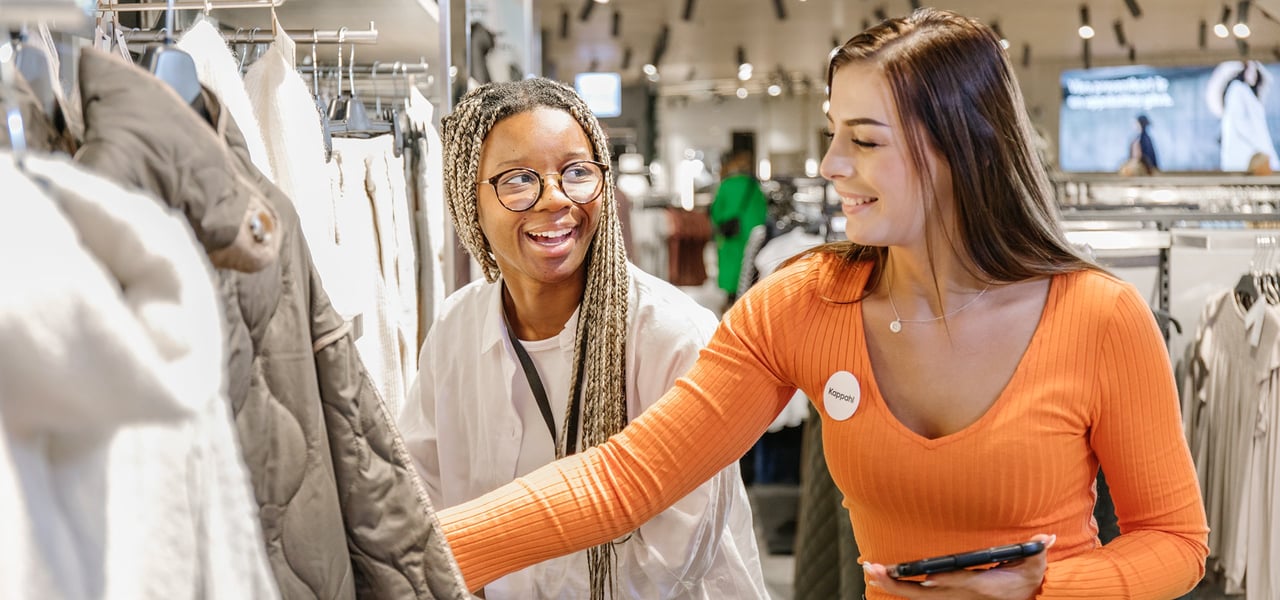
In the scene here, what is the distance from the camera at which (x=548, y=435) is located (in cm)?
171

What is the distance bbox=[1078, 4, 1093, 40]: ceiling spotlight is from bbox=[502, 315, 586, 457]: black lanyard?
967 centimetres

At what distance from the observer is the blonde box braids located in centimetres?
165

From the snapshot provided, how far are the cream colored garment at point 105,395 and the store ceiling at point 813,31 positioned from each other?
32.2 feet

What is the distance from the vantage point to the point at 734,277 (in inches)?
276

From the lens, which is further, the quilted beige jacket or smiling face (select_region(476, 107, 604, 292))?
smiling face (select_region(476, 107, 604, 292))

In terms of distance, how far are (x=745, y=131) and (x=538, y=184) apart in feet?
40.1

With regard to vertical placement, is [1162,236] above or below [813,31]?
below

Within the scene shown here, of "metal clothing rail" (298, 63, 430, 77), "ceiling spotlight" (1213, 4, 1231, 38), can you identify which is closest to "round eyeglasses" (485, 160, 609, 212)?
"metal clothing rail" (298, 63, 430, 77)

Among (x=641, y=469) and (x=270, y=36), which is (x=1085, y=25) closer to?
(x=270, y=36)

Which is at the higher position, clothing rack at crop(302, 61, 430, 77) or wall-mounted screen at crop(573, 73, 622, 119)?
wall-mounted screen at crop(573, 73, 622, 119)

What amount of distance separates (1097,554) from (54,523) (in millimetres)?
1270

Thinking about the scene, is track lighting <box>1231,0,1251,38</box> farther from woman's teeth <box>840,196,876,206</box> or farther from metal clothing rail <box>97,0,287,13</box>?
metal clothing rail <box>97,0,287,13</box>

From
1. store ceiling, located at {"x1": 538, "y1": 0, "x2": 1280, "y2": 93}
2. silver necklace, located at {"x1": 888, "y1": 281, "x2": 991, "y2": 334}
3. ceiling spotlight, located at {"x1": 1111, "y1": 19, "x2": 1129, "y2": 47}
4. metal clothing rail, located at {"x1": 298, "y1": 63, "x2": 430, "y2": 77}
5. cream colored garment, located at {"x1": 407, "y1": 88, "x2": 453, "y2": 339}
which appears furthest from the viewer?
ceiling spotlight, located at {"x1": 1111, "y1": 19, "x2": 1129, "y2": 47}

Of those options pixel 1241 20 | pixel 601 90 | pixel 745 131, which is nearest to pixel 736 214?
pixel 601 90
